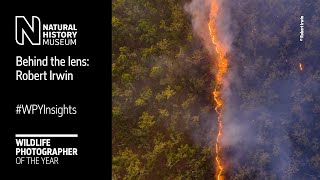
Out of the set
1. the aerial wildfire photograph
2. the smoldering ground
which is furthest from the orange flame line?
the smoldering ground

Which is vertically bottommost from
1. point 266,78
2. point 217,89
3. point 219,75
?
point 217,89

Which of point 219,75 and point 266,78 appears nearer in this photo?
point 266,78

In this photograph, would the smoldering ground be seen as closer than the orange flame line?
Yes

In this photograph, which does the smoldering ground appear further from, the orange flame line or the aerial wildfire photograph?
the orange flame line

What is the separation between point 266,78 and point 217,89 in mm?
1509

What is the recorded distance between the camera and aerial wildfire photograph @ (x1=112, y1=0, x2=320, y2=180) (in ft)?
43.1

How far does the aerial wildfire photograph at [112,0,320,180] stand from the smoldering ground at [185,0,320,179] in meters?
0.03

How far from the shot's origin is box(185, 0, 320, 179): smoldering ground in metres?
13.2

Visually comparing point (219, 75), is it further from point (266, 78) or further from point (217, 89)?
point (266, 78)

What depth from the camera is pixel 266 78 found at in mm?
13461

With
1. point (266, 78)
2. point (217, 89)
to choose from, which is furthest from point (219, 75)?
point (266, 78)

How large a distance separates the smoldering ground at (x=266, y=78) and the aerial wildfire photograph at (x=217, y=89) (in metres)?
Result: 0.03

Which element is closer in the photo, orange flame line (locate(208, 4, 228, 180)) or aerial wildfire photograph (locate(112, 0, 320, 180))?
aerial wildfire photograph (locate(112, 0, 320, 180))

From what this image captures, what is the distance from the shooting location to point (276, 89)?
1345 centimetres
